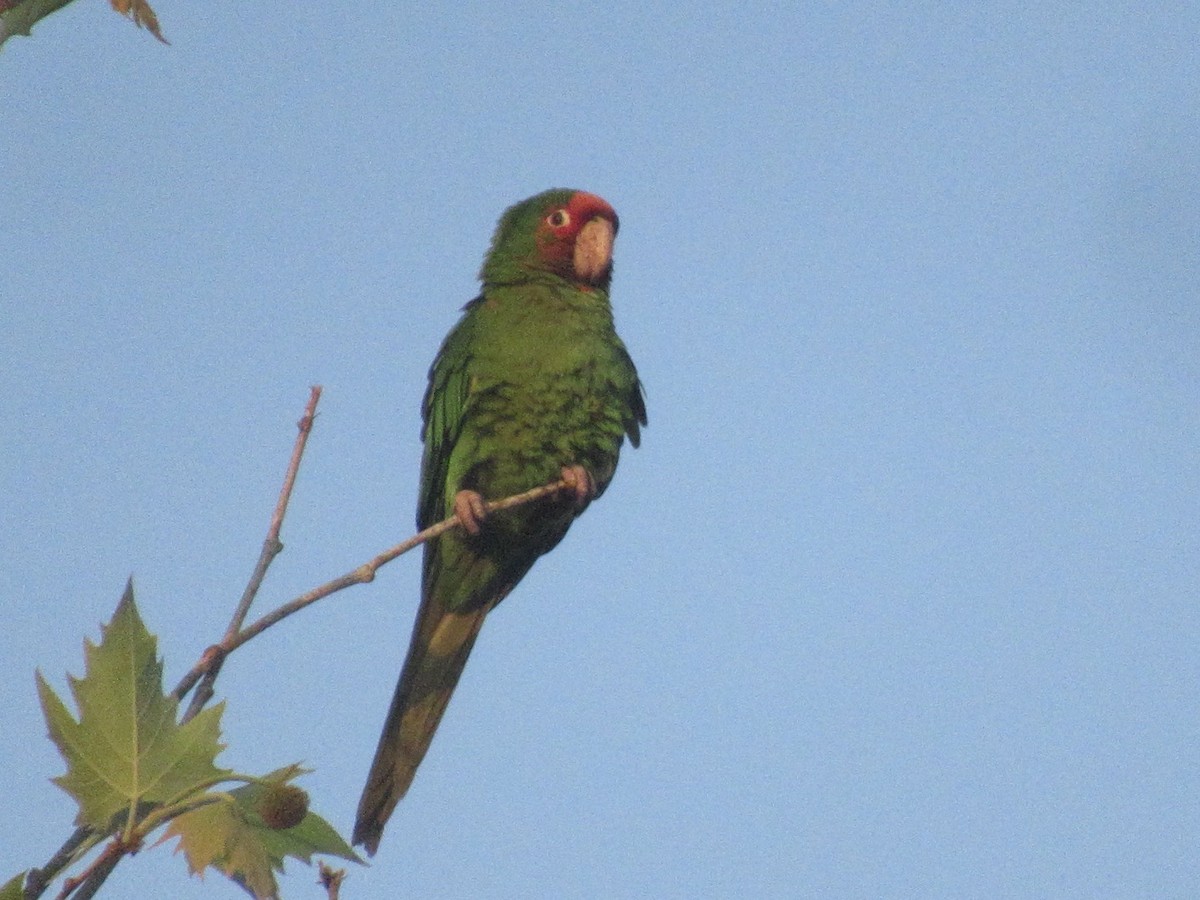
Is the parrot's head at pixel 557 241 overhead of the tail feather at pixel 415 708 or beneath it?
overhead

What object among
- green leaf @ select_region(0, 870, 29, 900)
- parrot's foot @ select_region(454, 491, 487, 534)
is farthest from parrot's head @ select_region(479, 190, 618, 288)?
green leaf @ select_region(0, 870, 29, 900)

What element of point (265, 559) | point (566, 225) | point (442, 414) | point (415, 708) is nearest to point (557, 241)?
point (566, 225)

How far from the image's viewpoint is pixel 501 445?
4746 millimetres

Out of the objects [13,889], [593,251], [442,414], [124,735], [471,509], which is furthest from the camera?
[593,251]

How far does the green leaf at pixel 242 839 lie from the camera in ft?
6.31

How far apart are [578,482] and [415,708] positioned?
101 centimetres

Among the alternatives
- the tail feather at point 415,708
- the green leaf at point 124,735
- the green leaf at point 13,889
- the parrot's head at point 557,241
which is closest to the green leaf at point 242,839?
the green leaf at point 124,735

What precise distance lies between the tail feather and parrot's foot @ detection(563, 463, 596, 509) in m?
0.63

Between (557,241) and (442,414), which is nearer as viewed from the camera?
(442,414)

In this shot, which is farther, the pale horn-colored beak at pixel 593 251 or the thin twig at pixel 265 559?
the pale horn-colored beak at pixel 593 251

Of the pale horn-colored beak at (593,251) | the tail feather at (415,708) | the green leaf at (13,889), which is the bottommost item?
the green leaf at (13,889)

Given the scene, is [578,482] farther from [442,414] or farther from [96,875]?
[96,875]

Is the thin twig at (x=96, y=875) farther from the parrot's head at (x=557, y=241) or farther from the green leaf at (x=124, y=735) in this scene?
the parrot's head at (x=557, y=241)

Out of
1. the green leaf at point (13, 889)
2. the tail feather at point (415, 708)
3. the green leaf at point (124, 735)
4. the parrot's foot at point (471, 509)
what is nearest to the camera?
the green leaf at point (13, 889)
